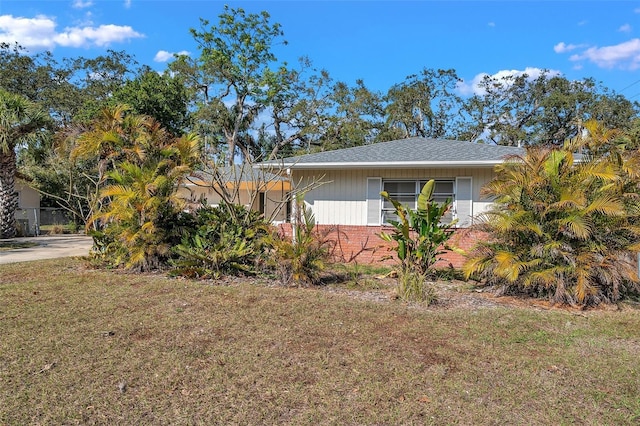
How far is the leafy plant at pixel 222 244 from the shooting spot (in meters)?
8.91

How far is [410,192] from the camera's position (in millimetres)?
11609

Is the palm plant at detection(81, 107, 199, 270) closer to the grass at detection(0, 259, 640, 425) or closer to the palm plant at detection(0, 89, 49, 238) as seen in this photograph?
the grass at detection(0, 259, 640, 425)

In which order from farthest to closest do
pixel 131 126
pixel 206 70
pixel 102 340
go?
pixel 206 70 < pixel 131 126 < pixel 102 340

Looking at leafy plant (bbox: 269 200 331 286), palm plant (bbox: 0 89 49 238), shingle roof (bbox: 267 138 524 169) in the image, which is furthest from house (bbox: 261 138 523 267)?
palm plant (bbox: 0 89 49 238)

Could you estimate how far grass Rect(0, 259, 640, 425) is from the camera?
343 cm

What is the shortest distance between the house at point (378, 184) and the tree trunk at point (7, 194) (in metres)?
13.1

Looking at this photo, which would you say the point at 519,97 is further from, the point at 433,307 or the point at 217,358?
the point at 217,358

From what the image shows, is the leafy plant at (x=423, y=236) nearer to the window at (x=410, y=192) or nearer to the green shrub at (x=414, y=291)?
the green shrub at (x=414, y=291)

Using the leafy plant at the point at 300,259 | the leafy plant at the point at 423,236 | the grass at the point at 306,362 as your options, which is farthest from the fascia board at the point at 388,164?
the grass at the point at 306,362

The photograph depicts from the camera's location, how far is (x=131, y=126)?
1015cm

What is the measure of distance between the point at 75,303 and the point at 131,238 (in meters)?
2.62

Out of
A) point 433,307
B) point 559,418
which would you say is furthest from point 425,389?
point 433,307

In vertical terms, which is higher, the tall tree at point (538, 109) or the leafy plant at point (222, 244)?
the tall tree at point (538, 109)

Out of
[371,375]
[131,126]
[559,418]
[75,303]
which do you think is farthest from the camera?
[131,126]
